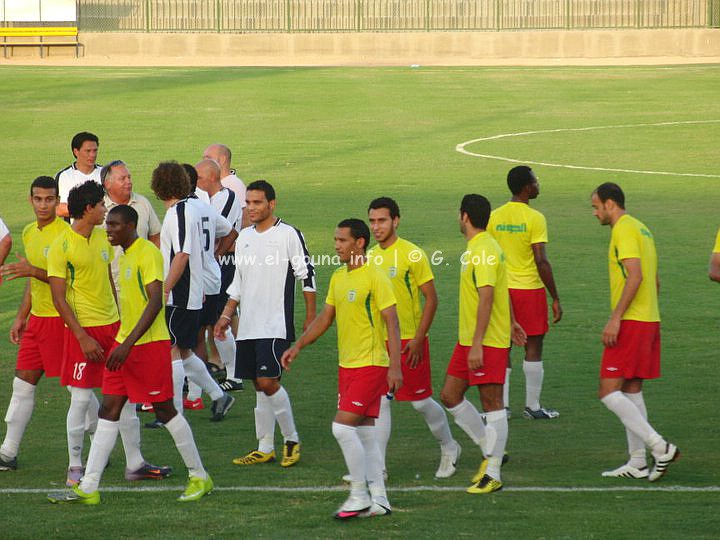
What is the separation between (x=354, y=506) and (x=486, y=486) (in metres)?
1.06

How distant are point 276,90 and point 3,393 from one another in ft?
88.8

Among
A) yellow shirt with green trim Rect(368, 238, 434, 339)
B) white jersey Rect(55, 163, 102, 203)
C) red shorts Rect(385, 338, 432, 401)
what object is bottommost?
red shorts Rect(385, 338, 432, 401)

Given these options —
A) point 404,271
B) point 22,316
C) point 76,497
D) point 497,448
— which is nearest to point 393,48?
point 22,316

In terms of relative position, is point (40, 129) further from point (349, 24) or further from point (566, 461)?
point (566, 461)

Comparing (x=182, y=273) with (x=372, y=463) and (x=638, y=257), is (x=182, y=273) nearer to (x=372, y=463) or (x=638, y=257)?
(x=372, y=463)

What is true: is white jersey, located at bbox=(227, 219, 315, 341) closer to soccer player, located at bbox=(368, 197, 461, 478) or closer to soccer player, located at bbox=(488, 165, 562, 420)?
soccer player, located at bbox=(368, 197, 461, 478)

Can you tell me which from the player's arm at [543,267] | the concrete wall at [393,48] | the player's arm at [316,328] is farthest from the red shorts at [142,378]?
the concrete wall at [393,48]

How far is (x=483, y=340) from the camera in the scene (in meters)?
8.84

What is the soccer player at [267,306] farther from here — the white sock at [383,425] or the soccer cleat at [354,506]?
the soccer cleat at [354,506]

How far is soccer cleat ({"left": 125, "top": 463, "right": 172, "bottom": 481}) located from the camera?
913cm

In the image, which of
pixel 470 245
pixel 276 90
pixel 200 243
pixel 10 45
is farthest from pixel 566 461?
pixel 10 45

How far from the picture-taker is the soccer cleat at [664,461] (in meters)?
8.84

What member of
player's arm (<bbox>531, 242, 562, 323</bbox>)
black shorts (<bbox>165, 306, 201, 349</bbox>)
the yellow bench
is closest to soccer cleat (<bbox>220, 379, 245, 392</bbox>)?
black shorts (<bbox>165, 306, 201, 349</bbox>)

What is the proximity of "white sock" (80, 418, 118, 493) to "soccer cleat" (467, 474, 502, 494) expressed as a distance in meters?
2.42
